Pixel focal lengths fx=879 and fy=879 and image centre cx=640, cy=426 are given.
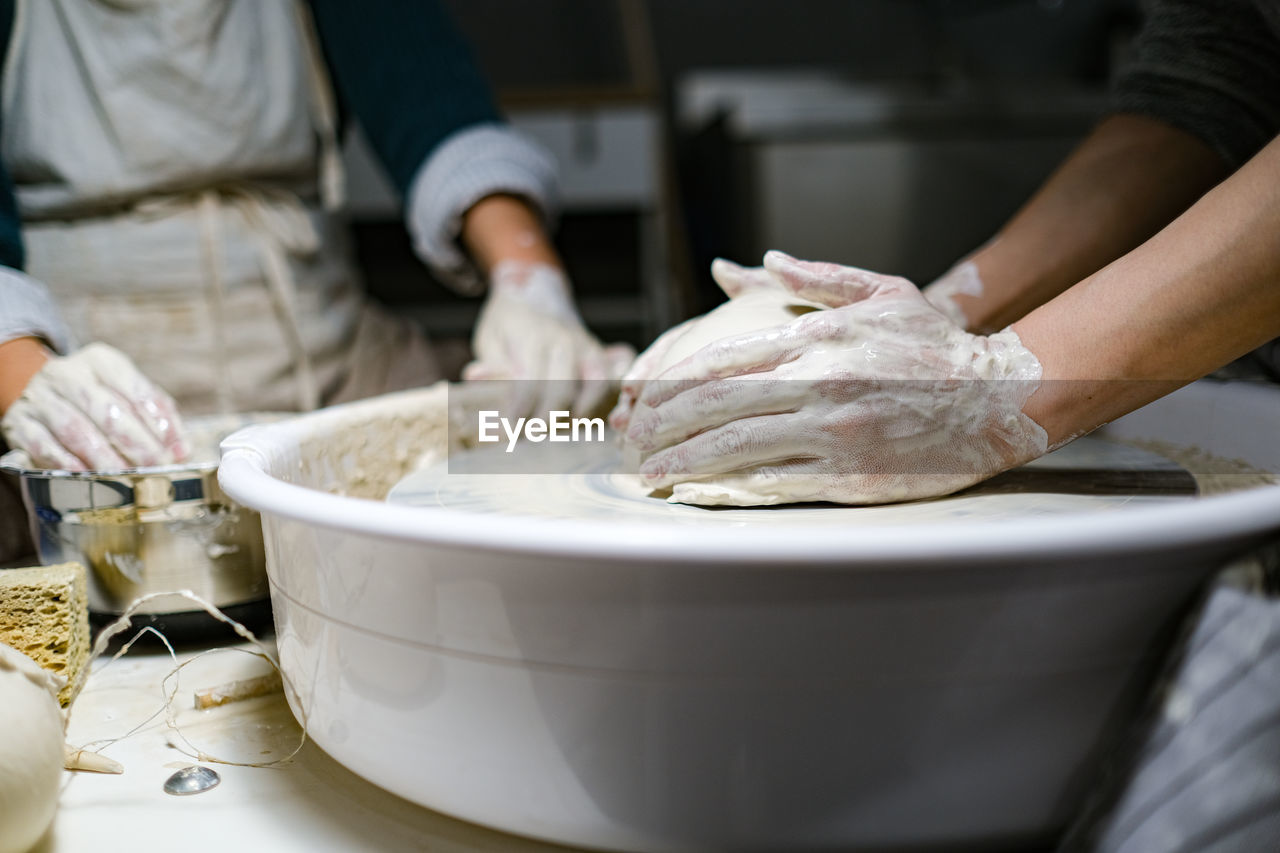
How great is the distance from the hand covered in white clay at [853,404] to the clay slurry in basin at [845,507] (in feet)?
0.06

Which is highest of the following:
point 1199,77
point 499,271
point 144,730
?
point 1199,77

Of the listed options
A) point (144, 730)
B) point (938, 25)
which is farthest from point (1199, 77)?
point (938, 25)

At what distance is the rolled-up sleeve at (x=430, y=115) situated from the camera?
1295 millimetres

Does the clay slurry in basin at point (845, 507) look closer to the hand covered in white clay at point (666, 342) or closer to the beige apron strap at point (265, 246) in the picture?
the hand covered in white clay at point (666, 342)

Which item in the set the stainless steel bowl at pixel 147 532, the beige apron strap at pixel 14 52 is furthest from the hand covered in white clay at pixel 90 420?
the beige apron strap at pixel 14 52

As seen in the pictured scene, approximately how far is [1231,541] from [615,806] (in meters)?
0.30

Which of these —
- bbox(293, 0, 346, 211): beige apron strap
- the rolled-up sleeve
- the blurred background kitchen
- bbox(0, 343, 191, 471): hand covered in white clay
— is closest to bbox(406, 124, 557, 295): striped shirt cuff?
the rolled-up sleeve

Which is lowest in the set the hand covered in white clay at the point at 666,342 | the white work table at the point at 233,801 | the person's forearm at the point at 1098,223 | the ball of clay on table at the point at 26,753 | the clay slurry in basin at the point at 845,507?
the white work table at the point at 233,801

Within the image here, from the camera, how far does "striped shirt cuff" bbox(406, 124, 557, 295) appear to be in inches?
50.5

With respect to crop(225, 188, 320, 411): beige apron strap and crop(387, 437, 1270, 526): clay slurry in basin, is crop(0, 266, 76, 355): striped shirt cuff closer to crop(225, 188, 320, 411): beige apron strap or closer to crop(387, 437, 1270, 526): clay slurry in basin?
crop(225, 188, 320, 411): beige apron strap

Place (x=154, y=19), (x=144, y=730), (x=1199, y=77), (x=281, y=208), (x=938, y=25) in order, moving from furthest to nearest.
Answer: (x=938, y=25)
(x=281, y=208)
(x=154, y=19)
(x=1199, y=77)
(x=144, y=730)

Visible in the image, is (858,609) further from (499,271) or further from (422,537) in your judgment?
(499,271)

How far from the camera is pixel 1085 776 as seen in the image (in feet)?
1.41

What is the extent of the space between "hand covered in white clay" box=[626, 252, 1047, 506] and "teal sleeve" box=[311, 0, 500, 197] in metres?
0.89
